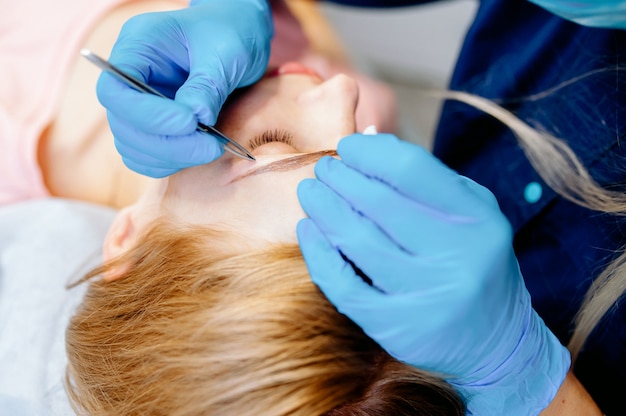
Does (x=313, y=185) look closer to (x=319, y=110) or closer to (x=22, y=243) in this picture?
(x=319, y=110)

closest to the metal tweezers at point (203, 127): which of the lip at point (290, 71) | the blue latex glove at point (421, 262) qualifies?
the blue latex glove at point (421, 262)

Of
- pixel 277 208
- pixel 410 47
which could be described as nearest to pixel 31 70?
pixel 277 208

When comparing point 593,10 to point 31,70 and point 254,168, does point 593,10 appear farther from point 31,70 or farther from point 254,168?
point 31,70

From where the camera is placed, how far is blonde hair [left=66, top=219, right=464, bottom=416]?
692 millimetres

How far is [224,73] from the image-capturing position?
0.87m

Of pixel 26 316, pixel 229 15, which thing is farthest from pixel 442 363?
pixel 26 316

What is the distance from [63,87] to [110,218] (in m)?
0.32

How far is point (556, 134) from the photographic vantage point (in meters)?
1.06

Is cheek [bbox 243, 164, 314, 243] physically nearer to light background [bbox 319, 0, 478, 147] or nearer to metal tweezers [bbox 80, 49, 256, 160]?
metal tweezers [bbox 80, 49, 256, 160]

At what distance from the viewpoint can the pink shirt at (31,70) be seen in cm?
123

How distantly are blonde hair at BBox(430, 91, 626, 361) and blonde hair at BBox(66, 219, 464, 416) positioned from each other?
286 mm

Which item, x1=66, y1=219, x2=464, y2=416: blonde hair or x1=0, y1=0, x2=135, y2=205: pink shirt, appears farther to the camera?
x1=0, y1=0, x2=135, y2=205: pink shirt

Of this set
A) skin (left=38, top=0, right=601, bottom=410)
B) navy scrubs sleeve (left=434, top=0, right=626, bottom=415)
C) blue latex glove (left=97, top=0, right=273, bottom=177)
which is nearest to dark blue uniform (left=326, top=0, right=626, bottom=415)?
navy scrubs sleeve (left=434, top=0, right=626, bottom=415)

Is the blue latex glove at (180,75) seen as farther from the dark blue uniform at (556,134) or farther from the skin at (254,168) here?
the dark blue uniform at (556,134)
